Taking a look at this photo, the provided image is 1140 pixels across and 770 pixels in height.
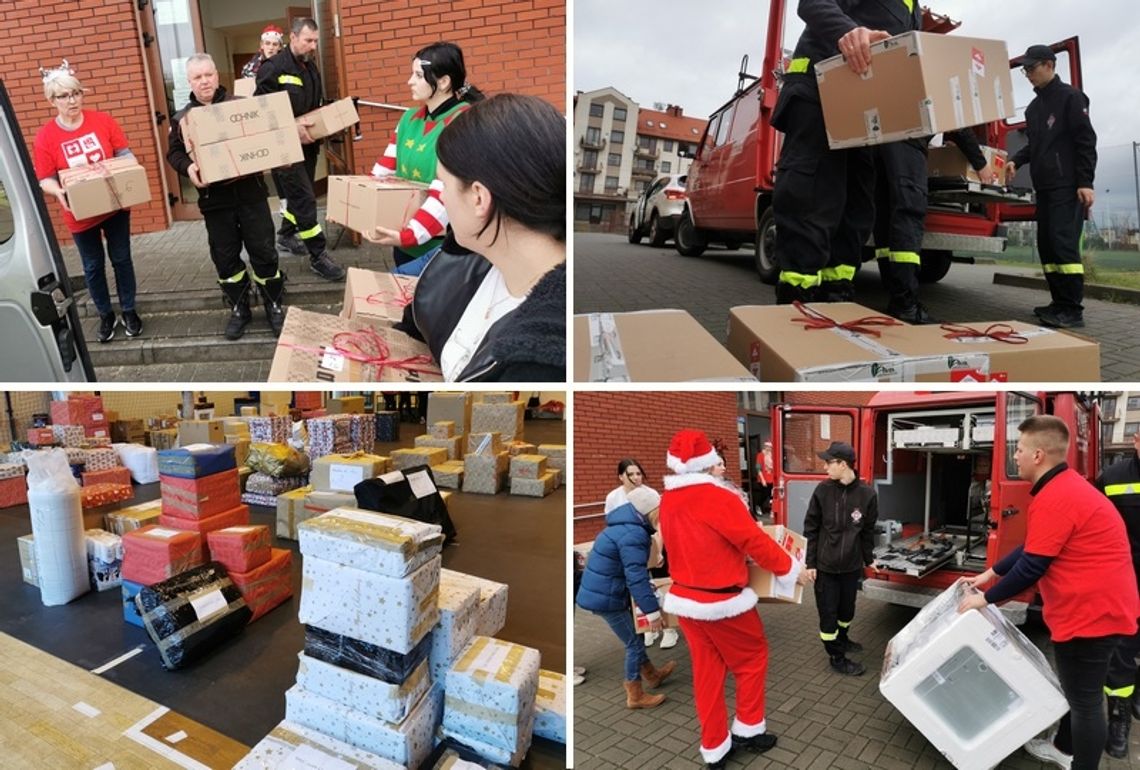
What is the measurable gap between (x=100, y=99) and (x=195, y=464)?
175 inches

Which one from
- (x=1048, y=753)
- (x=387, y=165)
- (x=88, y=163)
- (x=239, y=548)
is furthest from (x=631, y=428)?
(x=88, y=163)

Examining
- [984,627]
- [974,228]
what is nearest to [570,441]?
[984,627]

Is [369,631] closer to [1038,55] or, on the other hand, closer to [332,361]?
[332,361]

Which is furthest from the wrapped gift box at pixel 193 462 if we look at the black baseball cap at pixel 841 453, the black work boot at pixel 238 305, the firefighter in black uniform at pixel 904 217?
the firefighter in black uniform at pixel 904 217

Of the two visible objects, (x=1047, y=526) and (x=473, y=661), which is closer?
(x=1047, y=526)

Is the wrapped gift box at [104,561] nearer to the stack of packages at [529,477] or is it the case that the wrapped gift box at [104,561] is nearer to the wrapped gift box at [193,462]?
the wrapped gift box at [193,462]

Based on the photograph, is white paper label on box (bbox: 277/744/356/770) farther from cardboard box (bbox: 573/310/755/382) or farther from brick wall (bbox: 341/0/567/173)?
brick wall (bbox: 341/0/567/173)

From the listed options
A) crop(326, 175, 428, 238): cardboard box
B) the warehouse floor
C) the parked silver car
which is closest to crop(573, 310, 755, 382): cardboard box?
crop(326, 175, 428, 238): cardboard box

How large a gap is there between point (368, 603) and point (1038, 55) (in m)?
4.48

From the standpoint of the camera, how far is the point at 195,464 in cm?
413

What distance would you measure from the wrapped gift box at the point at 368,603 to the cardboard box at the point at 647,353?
946 mm

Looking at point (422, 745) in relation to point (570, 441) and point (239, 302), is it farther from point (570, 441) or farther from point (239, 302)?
point (239, 302)

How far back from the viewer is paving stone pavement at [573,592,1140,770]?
2752 mm

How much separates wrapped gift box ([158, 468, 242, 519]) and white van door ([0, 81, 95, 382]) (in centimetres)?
159
